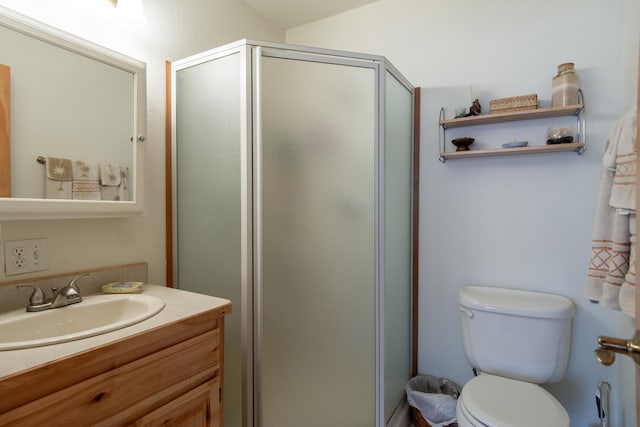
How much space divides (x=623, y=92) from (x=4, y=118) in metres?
2.40

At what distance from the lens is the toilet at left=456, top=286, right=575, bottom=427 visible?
1.24 metres

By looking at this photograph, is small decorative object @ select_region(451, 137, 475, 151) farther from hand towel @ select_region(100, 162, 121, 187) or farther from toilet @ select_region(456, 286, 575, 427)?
hand towel @ select_region(100, 162, 121, 187)

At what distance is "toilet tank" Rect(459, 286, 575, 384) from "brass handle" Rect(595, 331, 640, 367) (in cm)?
93

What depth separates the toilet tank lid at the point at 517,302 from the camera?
142 centimetres

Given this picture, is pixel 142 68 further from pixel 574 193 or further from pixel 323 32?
pixel 574 193

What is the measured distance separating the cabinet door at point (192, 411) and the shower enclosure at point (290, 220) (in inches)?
8.6

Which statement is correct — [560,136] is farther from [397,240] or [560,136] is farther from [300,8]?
[300,8]

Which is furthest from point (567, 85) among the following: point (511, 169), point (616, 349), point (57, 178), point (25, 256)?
point (25, 256)

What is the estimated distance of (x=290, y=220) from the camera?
4.33 feet

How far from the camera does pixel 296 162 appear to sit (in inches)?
52.3

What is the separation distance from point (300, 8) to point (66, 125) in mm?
1564

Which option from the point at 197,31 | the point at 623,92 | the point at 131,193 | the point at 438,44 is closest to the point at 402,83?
the point at 438,44

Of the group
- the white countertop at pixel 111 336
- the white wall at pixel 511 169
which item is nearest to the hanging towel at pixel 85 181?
the white countertop at pixel 111 336

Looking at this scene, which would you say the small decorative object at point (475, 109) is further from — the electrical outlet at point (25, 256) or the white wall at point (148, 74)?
the electrical outlet at point (25, 256)
